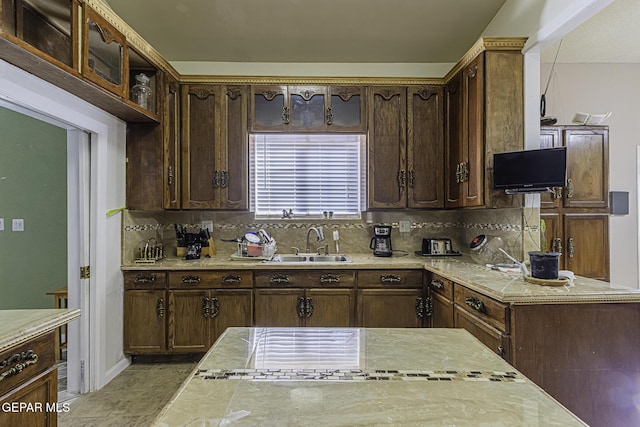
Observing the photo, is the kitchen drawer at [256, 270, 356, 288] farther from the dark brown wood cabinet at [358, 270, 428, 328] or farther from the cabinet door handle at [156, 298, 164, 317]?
the cabinet door handle at [156, 298, 164, 317]

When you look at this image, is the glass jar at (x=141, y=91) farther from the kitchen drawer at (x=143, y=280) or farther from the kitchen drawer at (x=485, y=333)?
the kitchen drawer at (x=485, y=333)

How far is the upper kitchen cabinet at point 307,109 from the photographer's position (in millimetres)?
3301

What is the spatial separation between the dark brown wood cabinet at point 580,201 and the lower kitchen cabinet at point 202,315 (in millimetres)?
3058

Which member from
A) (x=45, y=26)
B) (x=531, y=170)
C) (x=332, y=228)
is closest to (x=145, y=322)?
(x=332, y=228)

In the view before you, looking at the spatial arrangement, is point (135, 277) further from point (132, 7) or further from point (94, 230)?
point (132, 7)

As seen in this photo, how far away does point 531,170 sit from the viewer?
2.38 meters

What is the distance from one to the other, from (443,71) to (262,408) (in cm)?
375

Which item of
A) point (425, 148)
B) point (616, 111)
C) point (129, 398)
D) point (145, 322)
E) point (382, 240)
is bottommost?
point (129, 398)

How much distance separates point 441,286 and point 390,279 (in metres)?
0.44

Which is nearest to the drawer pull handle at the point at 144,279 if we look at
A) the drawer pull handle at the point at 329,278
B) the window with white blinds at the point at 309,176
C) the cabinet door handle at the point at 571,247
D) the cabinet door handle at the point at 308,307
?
the window with white blinds at the point at 309,176

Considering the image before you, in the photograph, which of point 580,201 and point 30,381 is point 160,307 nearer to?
point 30,381

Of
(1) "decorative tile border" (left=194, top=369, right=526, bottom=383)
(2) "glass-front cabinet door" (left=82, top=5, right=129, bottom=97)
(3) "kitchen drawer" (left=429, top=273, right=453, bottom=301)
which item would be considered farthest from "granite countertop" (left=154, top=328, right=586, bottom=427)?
(2) "glass-front cabinet door" (left=82, top=5, right=129, bottom=97)

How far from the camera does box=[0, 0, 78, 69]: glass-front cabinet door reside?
1.55m

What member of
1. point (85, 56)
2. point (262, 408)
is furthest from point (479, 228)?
point (85, 56)
